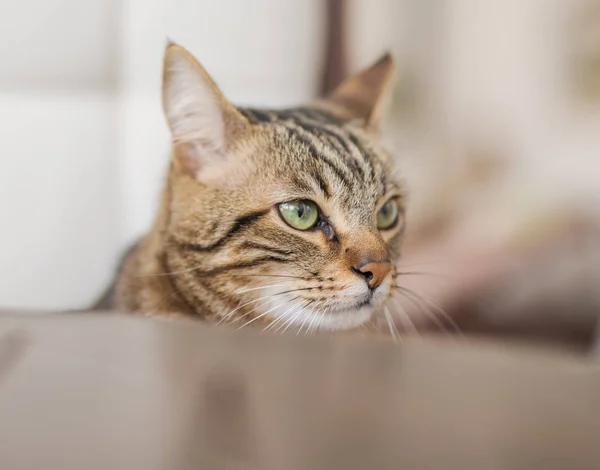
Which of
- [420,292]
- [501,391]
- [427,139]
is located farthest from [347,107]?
[501,391]

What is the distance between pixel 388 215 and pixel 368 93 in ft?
0.47

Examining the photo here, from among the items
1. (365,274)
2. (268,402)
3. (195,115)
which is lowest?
(268,402)

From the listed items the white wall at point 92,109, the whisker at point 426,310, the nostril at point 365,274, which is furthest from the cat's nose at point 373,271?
the white wall at point 92,109

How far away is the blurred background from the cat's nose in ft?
0.42

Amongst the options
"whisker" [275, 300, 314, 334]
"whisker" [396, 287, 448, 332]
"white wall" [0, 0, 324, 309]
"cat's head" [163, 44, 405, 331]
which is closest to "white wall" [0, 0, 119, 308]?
"white wall" [0, 0, 324, 309]

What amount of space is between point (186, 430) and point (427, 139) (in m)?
0.43

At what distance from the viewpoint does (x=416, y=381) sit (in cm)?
52

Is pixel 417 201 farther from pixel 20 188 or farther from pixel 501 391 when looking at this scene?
pixel 20 188

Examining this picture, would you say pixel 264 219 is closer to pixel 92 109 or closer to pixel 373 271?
pixel 373 271

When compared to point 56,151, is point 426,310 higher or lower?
lower

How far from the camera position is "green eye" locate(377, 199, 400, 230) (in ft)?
1.81

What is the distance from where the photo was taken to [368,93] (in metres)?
0.61

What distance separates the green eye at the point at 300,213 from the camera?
1.65ft

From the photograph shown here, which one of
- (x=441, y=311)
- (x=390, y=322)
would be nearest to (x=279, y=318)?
(x=390, y=322)
